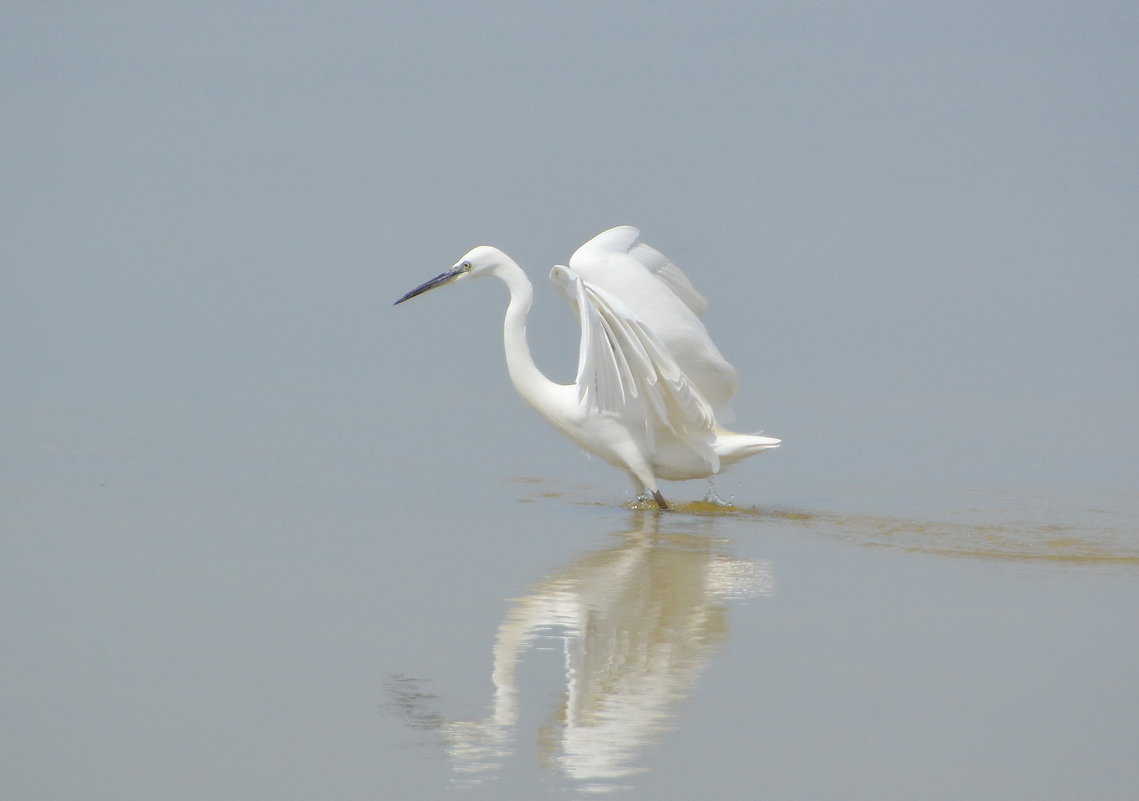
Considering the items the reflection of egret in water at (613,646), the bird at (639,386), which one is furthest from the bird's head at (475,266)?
the reflection of egret in water at (613,646)

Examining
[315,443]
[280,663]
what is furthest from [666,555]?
[315,443]

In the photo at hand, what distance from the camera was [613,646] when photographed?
18.5 feet

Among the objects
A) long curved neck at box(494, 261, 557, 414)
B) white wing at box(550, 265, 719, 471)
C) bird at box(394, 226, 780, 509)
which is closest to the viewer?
white wing at box(550, 265, 719, 471)

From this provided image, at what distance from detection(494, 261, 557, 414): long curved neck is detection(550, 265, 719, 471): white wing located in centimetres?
40

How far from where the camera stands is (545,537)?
27.1 ft

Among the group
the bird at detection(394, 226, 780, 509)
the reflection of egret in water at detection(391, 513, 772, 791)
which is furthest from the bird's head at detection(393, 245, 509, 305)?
the reflection of egret in water at detection(391, 513, 772, 791)

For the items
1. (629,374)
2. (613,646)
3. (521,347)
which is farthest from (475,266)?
(613,646)

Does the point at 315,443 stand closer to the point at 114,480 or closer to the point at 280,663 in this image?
the point at 114,480

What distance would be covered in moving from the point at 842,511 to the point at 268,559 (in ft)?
14.1

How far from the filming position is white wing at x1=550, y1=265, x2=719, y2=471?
8625mm

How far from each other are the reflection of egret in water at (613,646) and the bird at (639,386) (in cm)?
117

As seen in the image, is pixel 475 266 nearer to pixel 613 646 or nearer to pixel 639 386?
pixel 639 386

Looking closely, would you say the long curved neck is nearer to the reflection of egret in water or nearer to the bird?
the bird

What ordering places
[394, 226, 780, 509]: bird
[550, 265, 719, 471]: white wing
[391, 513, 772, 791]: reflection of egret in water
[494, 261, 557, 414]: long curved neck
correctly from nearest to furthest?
[391, 513, 772, 791]: reflection of egret in water < [550, 265, 719, 471]: white wing < [394, 226, 780, 509]: bird < [494, 261, 557, 414]: long curved neck
